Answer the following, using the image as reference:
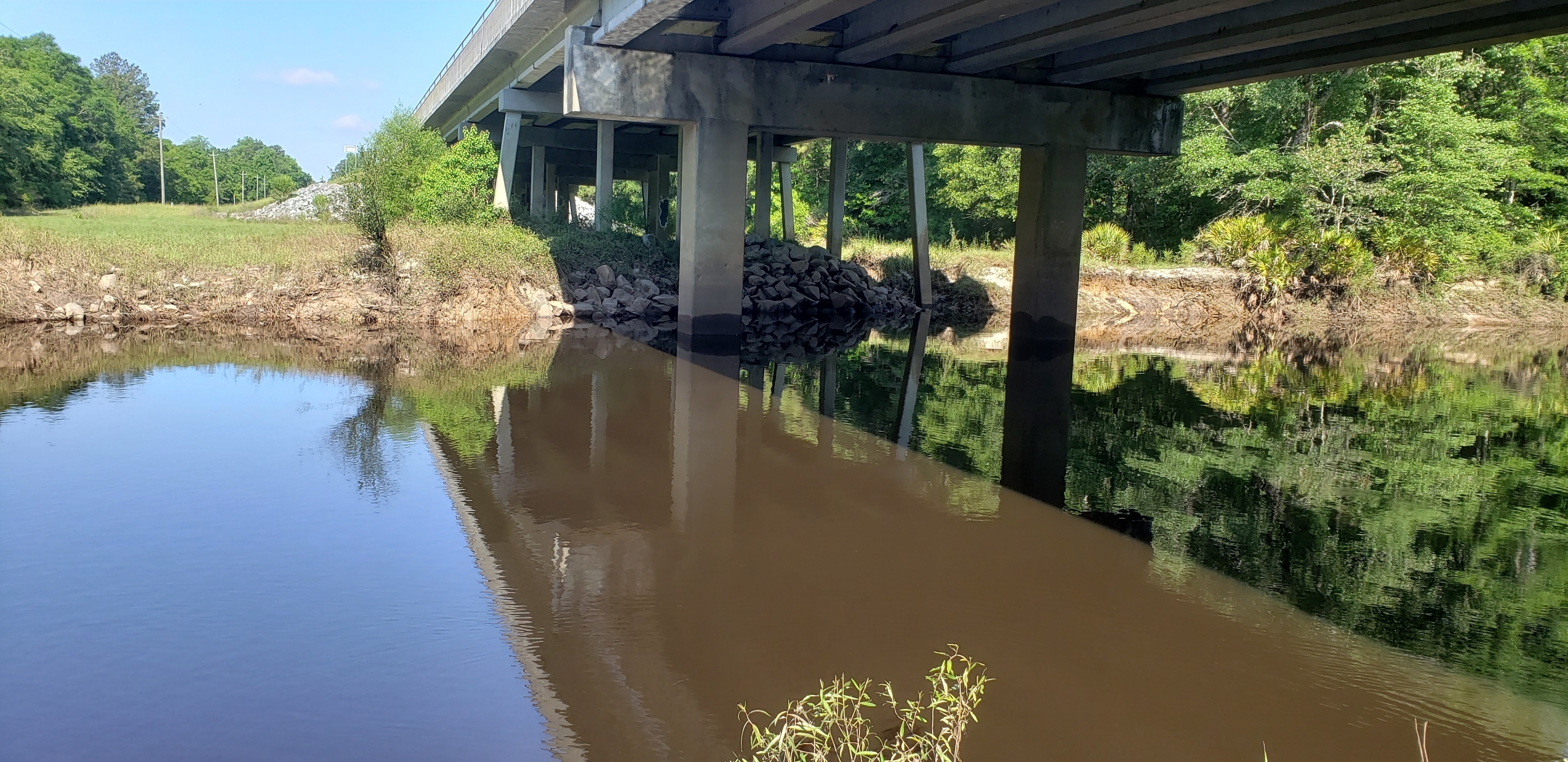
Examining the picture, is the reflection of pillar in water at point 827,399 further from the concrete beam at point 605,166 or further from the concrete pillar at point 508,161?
the concrete pillar at point 508,161

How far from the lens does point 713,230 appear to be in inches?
683

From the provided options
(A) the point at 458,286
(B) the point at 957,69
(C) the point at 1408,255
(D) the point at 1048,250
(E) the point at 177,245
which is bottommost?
(A) the point at 458,286

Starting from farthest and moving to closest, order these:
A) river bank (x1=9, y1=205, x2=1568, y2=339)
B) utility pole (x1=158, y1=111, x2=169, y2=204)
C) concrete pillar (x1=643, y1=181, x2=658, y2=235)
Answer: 1. utility pole (x1=158, y1=111, x2=169, y2=204)
2. concrete pillar (x1=643, y1=181, x2=658, y2=235)
3. river bank (x1=9, y1=205, x2=1568, y2=339)

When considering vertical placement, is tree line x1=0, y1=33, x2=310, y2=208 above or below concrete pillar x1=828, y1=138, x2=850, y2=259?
above

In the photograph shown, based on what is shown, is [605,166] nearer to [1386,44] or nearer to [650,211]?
[1386,44]

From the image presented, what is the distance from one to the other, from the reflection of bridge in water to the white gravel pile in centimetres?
1683

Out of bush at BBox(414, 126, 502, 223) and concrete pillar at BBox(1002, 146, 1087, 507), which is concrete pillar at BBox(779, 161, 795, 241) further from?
concrete pillar at BBox(1002, 146, 1087, 507)

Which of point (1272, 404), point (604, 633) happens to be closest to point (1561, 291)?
point (1272, 404)

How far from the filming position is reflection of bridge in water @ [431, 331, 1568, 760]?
404 centimetres

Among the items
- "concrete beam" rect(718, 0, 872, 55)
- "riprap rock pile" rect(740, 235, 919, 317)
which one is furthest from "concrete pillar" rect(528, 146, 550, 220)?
"concrete beam" rect(718, 0, 872, 55)

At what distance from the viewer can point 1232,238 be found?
28984 millimetres

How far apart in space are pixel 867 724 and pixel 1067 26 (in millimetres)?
11856

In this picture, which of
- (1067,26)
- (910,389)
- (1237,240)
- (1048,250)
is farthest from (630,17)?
(1237,240)

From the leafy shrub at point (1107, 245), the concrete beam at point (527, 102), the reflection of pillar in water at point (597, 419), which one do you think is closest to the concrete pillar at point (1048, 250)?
the reflection of pillar in water at point (597, 419)
